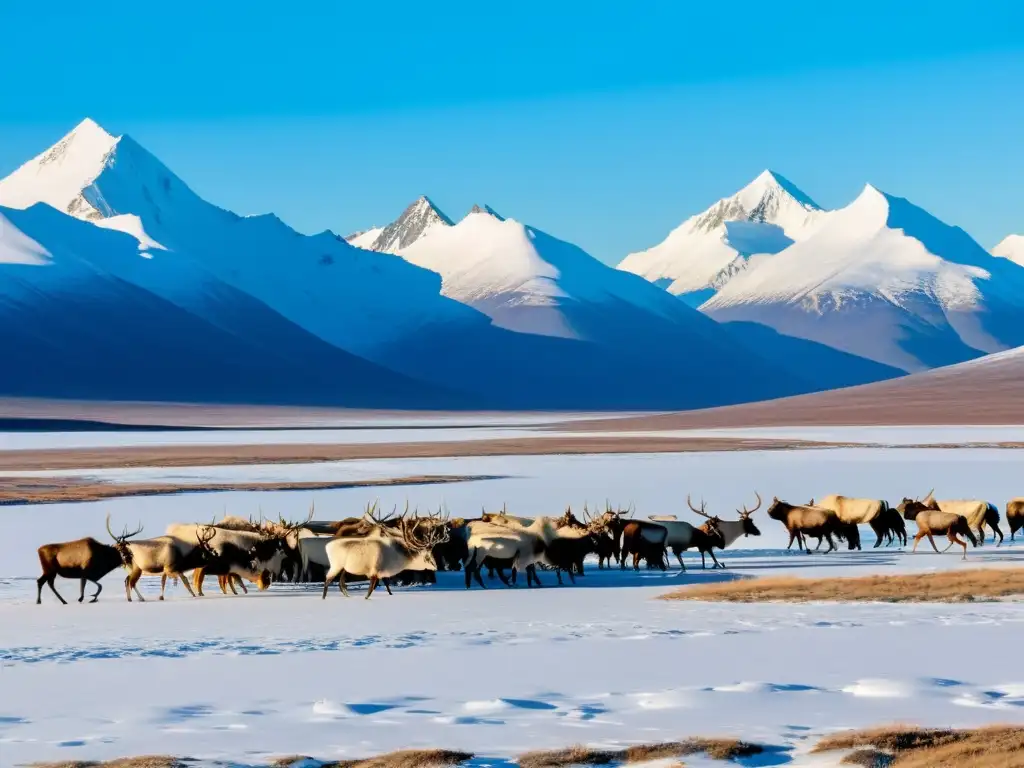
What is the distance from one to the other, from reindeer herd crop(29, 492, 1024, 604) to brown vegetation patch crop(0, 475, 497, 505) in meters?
18.2

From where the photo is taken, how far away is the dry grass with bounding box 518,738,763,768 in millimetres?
11141

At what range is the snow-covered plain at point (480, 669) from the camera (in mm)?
12164

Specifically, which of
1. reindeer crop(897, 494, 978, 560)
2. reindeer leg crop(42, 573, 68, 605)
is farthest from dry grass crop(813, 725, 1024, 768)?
reindeer crop(897, 494, 978, 560)

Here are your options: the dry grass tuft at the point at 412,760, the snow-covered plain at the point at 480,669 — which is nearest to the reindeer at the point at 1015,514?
the snow-covered plain at the point at 480,669

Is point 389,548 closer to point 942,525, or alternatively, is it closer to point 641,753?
point 641,753

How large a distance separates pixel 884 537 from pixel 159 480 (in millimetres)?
25769

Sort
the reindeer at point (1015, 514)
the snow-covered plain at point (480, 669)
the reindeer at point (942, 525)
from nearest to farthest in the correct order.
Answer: the snow-covered plain at point (480, 669) < the reindeer at point (942, 525) < the reindeer at point (1015, 514)

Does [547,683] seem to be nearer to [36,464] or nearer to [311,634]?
[311,634]

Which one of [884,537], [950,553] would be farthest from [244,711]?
[884,537]

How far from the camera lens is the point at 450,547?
24.5 metres

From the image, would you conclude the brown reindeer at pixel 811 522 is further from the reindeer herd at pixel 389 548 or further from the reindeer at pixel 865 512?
the reindeer at pixel 865 512

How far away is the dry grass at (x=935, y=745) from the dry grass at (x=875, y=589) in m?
7.92

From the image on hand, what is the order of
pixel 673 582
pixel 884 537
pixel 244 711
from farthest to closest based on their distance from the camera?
pixel 884 537 < pixel 673 582 < pixel 244 711

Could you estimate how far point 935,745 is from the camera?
37.7 feet
